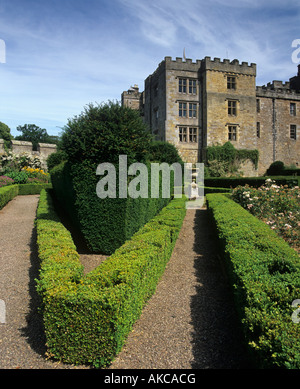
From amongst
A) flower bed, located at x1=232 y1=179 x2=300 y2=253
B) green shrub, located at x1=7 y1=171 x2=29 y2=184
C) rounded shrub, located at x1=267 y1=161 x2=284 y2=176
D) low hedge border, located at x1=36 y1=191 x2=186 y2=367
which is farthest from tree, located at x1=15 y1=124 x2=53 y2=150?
low hedge border, located at x1=36 y1=191 x2=186 y2=367

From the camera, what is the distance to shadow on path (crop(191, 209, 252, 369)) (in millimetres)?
3268

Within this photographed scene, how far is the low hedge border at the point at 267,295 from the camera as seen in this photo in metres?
2.43

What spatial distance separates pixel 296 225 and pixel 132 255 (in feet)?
19.2

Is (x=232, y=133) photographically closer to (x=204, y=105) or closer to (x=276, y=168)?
(x=204, y=105)

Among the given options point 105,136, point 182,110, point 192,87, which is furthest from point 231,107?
point 105,136

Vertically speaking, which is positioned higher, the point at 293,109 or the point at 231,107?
the point at 293,109

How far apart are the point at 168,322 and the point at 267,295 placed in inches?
58.1

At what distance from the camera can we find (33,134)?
63.0 metres

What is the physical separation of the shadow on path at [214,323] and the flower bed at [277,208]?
98.0 inches

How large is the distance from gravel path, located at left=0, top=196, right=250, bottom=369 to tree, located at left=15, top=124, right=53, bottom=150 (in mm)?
59906

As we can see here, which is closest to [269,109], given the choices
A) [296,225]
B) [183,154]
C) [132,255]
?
[183,154]

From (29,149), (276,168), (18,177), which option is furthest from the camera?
(276,168)

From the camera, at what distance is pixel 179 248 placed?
7.57 meters

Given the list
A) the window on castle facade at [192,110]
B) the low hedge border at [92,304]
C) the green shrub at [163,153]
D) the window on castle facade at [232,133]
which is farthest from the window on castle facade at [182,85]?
the low hedge border at [92,304]
